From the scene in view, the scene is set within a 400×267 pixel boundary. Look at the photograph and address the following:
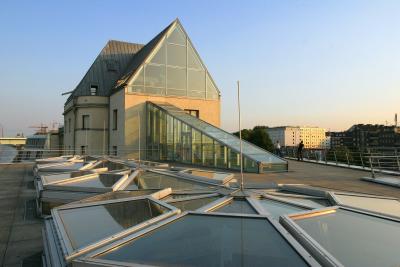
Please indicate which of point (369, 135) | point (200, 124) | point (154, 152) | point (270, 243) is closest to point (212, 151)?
point (200, 124)

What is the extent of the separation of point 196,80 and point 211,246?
30598 mm

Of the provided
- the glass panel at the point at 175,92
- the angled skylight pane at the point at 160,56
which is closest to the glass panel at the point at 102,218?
the glass panel at the point at 175,92

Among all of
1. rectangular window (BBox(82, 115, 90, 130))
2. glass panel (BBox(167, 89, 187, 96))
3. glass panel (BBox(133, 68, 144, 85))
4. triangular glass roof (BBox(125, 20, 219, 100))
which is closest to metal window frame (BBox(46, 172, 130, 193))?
triangular glass roof (BBox(125, 20, 219, 100))

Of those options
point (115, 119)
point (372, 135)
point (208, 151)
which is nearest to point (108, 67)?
point (115, 119)

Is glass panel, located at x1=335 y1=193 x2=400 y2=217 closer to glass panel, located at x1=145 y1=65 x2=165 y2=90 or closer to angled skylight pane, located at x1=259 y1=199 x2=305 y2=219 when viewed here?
angled skylight pane, located at x1=259 y1=199 x2=305 y2=219

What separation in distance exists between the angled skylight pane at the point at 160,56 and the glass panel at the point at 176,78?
952mm

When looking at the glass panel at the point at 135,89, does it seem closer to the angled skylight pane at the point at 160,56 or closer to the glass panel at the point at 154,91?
the glass panel at the point at 154,91

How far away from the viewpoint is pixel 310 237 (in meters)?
3.03

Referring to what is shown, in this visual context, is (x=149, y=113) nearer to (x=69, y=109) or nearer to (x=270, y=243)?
(x=69, y=109)

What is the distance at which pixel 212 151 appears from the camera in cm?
2056

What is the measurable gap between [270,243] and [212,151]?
57.7 feet

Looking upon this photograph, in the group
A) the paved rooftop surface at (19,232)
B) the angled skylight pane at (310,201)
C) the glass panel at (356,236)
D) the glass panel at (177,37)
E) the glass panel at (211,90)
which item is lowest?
the paved rooftop surface at (19,232)

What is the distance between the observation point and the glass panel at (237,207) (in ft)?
13.0

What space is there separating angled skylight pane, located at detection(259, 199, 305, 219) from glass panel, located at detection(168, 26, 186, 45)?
29200 mm
